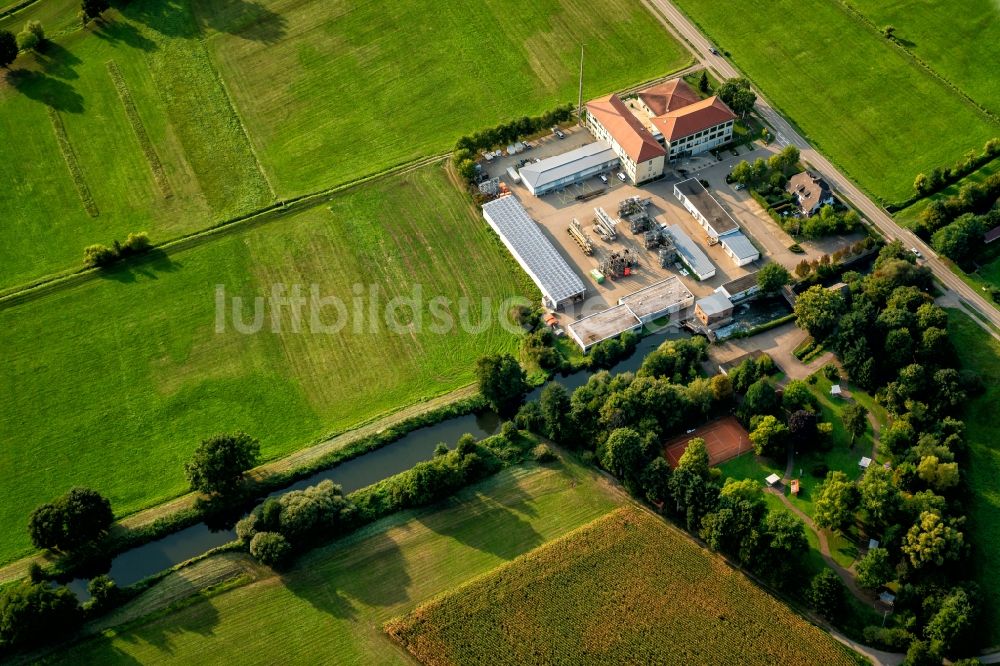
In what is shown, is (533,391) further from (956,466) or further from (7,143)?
(7,143)

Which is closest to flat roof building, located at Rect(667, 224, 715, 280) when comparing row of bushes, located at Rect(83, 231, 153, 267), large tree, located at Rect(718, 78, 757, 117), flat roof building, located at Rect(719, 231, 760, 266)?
flat roof building, located at Rect(719, 231, 760, 266)

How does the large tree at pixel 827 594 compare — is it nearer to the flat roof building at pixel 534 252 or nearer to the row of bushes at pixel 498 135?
the flat roof building at pixel 534 252

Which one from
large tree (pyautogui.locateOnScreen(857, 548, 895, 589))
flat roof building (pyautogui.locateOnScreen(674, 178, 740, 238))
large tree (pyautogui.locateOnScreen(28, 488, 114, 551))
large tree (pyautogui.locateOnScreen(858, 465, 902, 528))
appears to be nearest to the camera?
large tree (pyautogui.locateOnScreen(857, 548, 895, 589))

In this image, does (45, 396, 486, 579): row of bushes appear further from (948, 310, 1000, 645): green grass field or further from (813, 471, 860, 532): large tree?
(948, 310, 1000, 645): green grass field

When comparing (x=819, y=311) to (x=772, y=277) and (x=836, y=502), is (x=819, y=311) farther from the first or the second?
(x=836, y=502)

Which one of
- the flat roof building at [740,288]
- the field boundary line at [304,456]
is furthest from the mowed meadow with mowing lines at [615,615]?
the flat roof building at [740,288]

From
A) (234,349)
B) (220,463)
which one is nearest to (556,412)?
(220,463)
